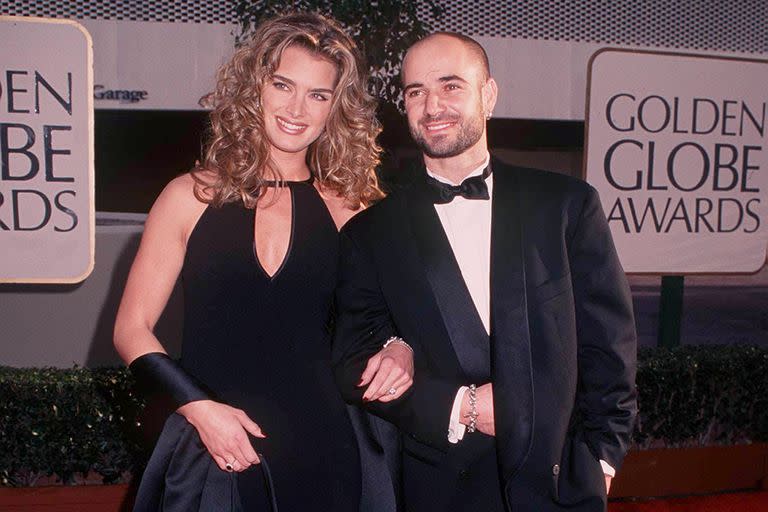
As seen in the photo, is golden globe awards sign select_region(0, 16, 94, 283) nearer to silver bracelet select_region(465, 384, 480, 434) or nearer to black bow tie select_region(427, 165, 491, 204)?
black bow tie select_region(427, 165, 491, 204)

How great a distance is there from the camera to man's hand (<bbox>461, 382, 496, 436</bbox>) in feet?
6.88

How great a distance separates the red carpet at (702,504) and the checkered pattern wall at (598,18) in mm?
5248

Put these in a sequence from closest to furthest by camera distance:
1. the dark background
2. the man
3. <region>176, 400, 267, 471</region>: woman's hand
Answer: <region>176, 400, 267, 471</region>: woman's hand, the man, the dark background

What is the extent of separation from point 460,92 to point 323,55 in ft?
1.47

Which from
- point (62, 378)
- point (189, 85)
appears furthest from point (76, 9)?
point (62, 378)

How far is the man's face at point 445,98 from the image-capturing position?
2.23 metres

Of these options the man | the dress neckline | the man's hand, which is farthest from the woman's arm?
the man's hand

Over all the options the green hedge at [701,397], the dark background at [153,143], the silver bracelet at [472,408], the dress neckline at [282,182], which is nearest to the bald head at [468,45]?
the dress neckline at [282,182]

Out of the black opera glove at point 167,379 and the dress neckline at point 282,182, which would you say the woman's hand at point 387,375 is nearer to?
the black opera glove at point 167,379

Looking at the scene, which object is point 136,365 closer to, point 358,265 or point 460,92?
point 358,265

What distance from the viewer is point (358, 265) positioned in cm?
230

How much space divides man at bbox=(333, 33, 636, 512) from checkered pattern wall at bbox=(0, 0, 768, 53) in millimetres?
6277

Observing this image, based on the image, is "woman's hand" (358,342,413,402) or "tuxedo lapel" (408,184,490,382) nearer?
"woman's hand" (358,342,413,402)

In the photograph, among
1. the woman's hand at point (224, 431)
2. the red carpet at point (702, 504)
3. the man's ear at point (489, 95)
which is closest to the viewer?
the woman's hand at point (224, 431)
